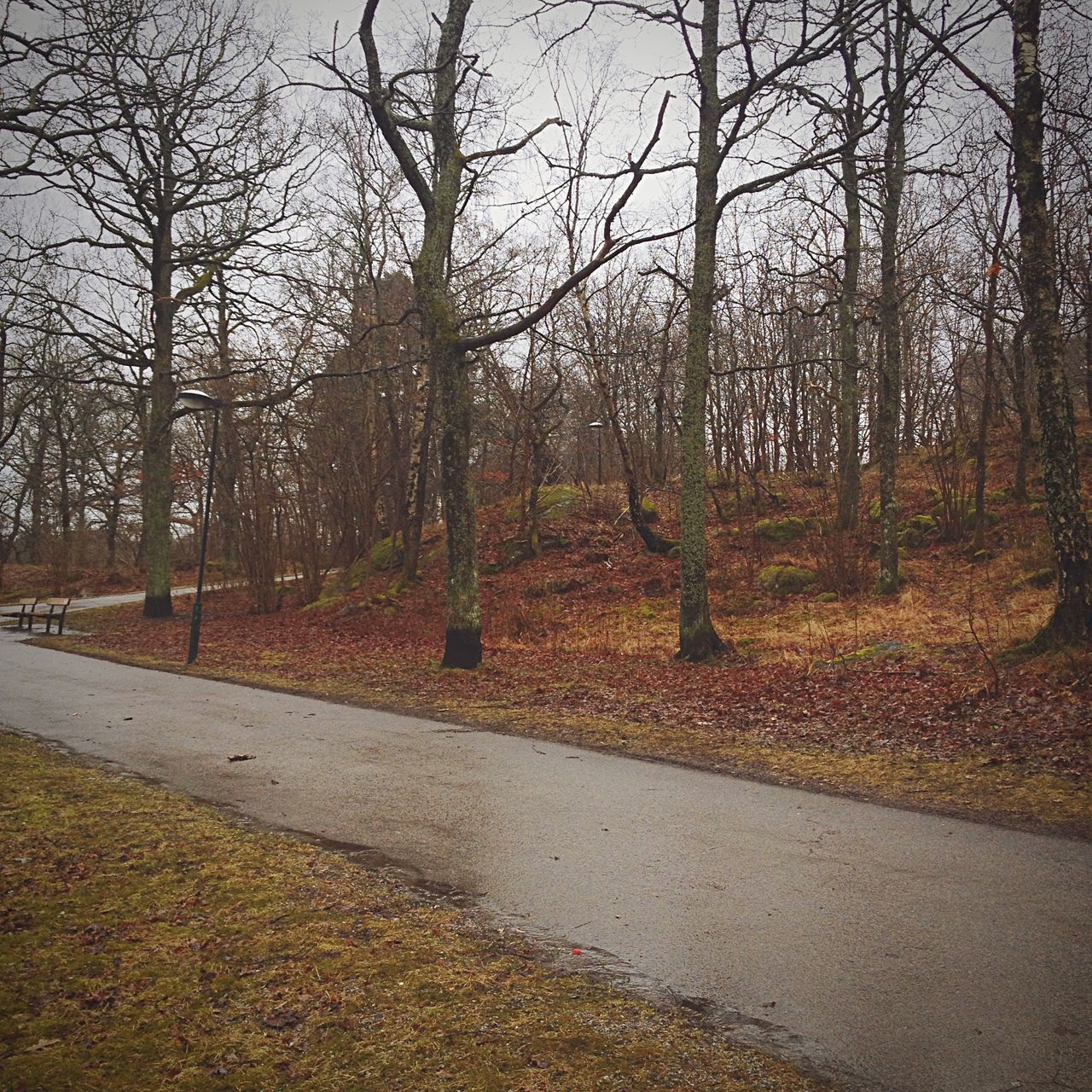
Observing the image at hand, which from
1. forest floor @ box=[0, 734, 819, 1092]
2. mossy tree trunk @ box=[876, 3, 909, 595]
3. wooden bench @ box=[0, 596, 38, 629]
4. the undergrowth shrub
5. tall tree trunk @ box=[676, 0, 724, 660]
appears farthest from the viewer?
wooden bench @ box=[0, 596, 38, 629]

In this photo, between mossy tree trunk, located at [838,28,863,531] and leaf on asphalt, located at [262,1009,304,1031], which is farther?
mossy tree trunk, located at [838,28,863,531]

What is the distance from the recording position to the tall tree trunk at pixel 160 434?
72.2 feet

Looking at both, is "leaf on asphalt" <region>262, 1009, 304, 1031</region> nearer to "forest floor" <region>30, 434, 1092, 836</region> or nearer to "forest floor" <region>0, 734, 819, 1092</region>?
"forest floor" <region>0, 734, 819, 1092</region>

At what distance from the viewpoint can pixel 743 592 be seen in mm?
17594

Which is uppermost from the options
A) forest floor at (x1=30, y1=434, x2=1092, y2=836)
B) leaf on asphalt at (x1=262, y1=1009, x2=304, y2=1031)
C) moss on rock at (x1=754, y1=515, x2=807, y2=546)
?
moss on rock at (x1=754, y1=515, x2=807, y2=546)

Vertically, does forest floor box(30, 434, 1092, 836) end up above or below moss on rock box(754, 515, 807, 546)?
below

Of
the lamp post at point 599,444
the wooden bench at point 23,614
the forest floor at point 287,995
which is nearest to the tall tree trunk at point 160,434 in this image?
the wooden bench at point 23,614

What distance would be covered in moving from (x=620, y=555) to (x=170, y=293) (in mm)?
14634

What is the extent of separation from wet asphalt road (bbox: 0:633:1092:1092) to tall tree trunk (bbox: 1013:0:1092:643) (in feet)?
15.1

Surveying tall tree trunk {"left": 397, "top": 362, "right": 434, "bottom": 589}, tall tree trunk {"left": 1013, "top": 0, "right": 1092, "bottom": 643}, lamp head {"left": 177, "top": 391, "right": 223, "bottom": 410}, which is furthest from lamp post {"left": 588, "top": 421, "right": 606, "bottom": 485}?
tall tree trunk {"left": 1013, "top": 0, "right": 1092, "bottom": 643}

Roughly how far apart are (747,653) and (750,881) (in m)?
8.42

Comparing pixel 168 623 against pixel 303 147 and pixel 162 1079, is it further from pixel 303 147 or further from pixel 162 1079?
pixel 162 1079

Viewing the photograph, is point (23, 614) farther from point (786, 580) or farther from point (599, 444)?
point (599, 444)

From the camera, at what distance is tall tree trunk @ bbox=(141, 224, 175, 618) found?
22.0 meters
